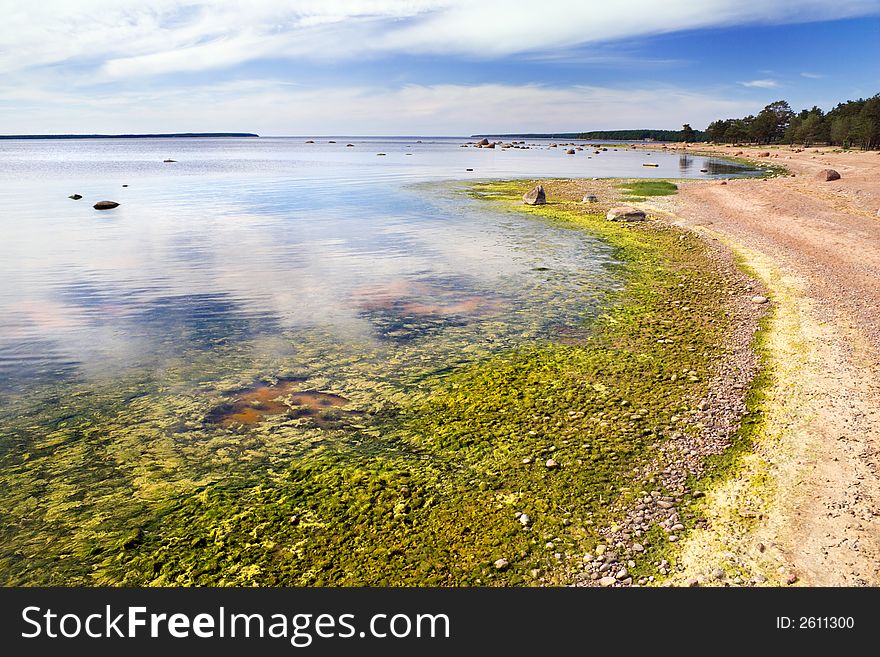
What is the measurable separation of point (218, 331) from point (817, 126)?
611ft

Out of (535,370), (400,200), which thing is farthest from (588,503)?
(400,200)

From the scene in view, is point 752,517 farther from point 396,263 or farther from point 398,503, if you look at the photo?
point 396,263

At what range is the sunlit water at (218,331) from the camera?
952cm

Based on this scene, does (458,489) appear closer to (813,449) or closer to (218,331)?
(813,449)

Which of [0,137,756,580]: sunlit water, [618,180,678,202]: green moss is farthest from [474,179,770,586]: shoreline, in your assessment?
[618,180,678,202]: green moss

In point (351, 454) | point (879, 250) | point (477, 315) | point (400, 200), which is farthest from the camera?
point (400, 200)

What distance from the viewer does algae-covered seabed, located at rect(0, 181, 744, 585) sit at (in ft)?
23.7

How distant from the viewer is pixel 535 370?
1327cm

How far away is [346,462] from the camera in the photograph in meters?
9.50

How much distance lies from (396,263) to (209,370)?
13582mm

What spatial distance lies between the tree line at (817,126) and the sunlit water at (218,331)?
12656 cm

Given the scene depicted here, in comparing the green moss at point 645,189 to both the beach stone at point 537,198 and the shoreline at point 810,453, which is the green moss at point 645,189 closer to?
the beach stone at point 537,198

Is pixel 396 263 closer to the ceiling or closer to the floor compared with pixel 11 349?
closer to the ceiling

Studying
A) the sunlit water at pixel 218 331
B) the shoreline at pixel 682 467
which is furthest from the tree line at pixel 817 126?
the shoreline at pixel 682 467
